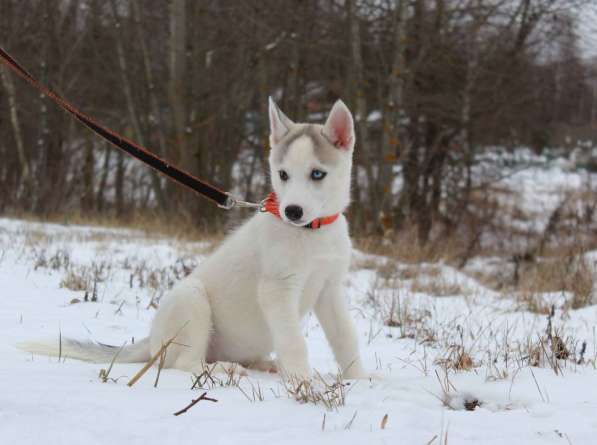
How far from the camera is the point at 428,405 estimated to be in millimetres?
2514

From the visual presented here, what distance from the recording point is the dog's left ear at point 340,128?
346 centimetres

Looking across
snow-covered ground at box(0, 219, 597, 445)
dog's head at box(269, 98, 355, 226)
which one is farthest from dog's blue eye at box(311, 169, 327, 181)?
snow-covered ground at box(0, 219, 597, 445)

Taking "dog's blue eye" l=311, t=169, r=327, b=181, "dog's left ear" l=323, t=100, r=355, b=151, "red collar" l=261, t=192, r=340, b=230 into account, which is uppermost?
"dog's left ear" l=323, t=100, r=355, b=151

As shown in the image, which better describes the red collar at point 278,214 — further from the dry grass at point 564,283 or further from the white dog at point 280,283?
the dry grass at point 564,283

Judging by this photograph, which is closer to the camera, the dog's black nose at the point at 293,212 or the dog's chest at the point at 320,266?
the dog's black nose at the point at 293,212

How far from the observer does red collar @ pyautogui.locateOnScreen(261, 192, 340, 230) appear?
340cm

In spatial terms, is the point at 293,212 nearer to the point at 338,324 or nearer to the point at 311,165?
the point at 311,165

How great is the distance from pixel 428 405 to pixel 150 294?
3502mm

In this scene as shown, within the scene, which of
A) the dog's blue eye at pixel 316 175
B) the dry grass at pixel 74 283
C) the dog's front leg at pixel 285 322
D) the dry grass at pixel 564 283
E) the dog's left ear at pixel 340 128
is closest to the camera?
the dog's front leg at pixel 285 322

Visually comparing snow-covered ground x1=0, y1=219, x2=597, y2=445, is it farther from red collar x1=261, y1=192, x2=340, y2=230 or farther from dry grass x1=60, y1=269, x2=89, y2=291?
red collar x1=261, y1=192, x2=340, y2=230

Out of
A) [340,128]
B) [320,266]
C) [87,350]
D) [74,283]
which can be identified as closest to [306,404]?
[320,266]

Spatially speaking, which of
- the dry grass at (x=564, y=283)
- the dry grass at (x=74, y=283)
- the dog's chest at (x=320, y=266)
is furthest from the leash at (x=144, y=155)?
Result: the dry grass at (x=564, y=283)

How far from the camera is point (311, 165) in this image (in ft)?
10.9

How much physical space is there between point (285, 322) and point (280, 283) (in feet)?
0.66
